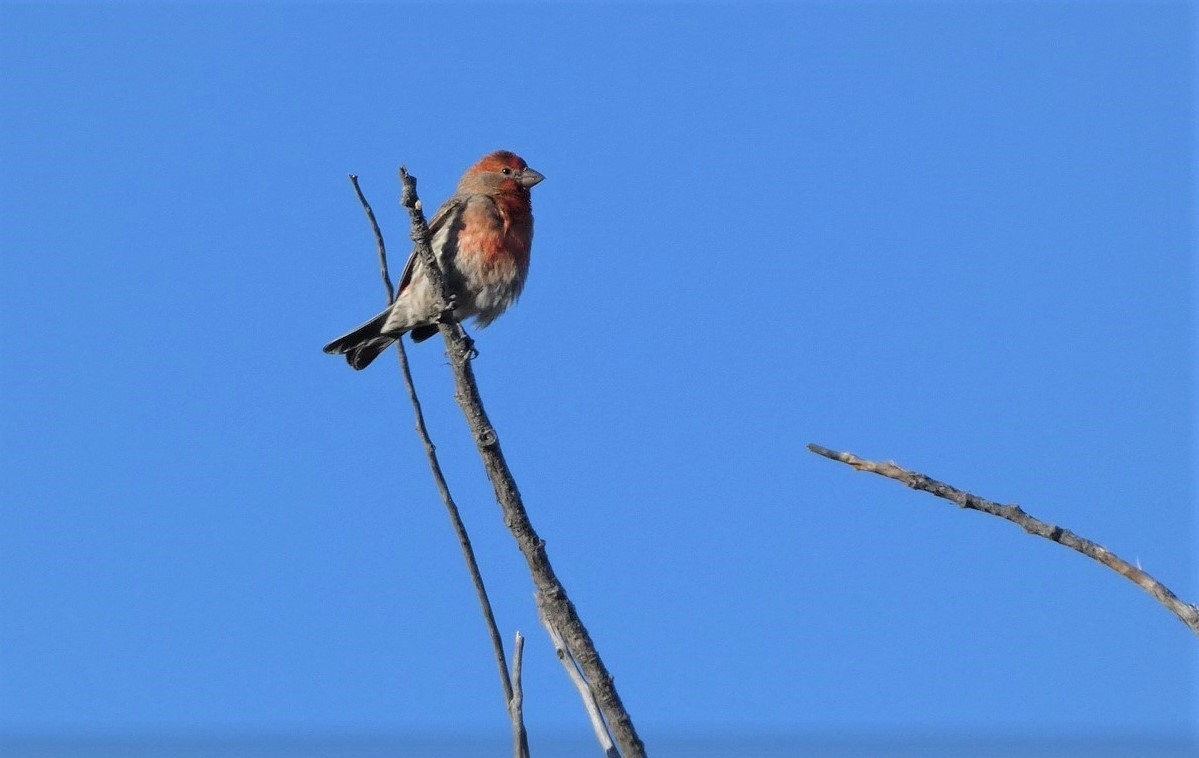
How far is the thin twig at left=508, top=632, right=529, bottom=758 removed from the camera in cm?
327

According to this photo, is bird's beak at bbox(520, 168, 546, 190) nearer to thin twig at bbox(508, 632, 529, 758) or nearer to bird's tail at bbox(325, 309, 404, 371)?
bird's tail at bbox(325, 309, 404, 371)

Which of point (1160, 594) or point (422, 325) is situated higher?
point (422, 325)

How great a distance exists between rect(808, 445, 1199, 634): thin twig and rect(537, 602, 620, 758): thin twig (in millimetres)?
900

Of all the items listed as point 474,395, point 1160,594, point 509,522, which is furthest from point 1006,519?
point 474,395

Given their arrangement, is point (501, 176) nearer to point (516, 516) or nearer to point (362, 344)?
point (362, 344)

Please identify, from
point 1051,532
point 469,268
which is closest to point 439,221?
point 469,268

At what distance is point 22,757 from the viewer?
193625mm

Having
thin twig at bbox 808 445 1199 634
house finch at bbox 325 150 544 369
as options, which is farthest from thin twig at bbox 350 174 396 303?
house finch at bbox 325 150 544 369

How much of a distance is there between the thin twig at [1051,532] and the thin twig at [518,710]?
3.20ft

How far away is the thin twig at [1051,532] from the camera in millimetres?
2592

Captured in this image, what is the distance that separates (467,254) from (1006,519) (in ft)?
18.9

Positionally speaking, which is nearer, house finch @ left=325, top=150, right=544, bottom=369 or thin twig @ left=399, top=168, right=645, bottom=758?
thin twig @ left=399, top=168, right=645, bottom=758

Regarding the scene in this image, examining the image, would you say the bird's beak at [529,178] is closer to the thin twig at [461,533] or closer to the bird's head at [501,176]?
the bird's head at [501,176]

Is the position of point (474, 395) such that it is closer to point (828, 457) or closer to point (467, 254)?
point (828, 457)
